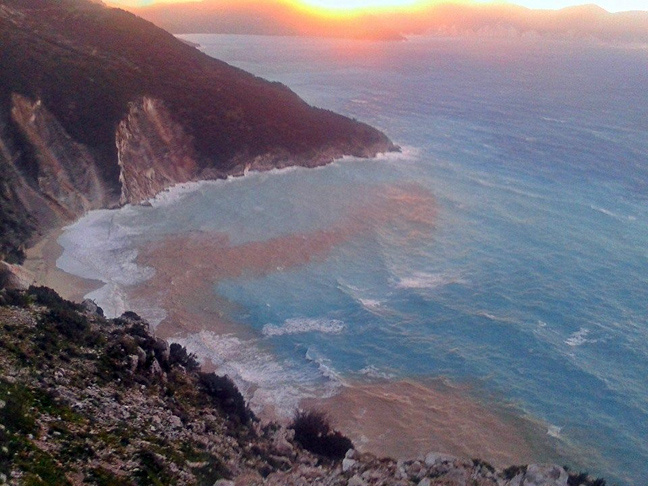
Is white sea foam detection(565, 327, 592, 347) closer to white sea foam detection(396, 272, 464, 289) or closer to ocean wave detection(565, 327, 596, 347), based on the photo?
ocean wave detection(565, 327, 596, 347)

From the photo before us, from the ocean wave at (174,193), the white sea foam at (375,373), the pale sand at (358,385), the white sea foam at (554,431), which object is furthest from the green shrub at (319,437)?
the ocean wave at (174,193)

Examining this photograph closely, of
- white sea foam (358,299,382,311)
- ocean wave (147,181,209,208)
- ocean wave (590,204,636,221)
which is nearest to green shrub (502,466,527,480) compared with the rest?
white sea foam (358,299,382,311)

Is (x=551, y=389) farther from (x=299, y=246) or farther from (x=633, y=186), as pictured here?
(x=633, y=186)

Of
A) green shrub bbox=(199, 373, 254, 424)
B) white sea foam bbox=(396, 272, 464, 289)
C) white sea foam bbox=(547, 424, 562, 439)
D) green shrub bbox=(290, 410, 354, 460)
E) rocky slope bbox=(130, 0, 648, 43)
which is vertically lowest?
white sea foam bbox=(547, 424, 562, 439)

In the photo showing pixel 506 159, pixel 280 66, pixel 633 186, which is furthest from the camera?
pixel 280 66

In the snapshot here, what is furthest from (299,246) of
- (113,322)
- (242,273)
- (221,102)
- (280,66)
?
(280,66)

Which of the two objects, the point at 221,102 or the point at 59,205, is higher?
the point at 221,102
